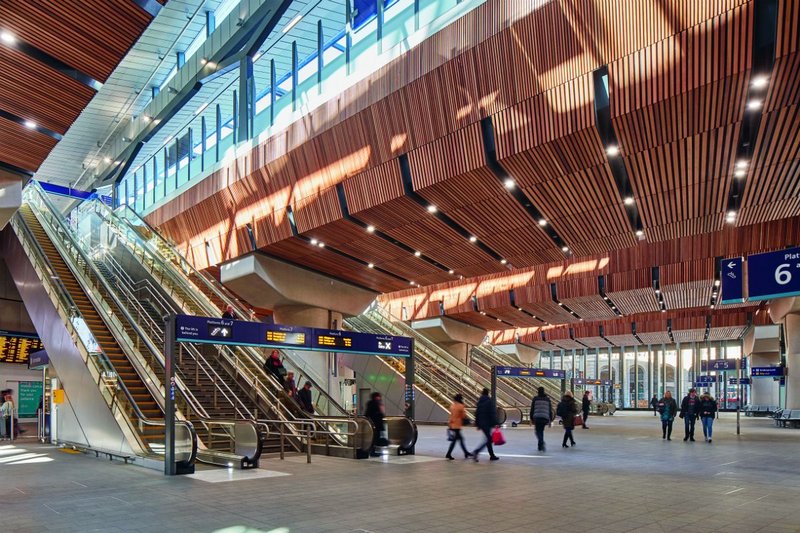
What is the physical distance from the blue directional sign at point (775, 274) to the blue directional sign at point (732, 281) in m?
1.37

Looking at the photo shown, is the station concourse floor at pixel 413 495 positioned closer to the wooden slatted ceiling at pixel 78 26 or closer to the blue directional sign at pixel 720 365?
the wooden slatted ceiling at pixel 78 26

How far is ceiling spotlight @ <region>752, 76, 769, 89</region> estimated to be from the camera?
934cm

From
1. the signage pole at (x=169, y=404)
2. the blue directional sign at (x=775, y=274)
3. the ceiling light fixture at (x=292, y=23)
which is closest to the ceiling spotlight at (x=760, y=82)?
the blue directional sign at (x=775, y=274)

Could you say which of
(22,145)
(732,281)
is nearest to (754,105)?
(732,281)

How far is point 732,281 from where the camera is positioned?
1223cm

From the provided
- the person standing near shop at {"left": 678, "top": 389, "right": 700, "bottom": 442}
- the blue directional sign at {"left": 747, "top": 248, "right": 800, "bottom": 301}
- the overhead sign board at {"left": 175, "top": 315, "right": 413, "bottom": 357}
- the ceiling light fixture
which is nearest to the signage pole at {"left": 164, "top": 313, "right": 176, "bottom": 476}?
the overhead sign board at {"left": 175, "top": 315, "right": 413, "bottom": 357}

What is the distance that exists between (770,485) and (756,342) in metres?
33.4

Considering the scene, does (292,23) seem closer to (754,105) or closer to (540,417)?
(540,417)

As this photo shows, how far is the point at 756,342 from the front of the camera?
38.9 meters

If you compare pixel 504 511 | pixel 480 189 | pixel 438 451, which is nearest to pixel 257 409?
pixel 438 451

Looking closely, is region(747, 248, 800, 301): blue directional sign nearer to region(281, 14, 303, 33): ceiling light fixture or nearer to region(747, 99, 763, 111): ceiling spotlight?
region(747, 99, 763, 111): ceiling spotlight

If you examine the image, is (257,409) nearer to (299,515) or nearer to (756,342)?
(299,515)

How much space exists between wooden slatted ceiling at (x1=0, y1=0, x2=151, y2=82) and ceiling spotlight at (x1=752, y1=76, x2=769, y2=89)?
845cm

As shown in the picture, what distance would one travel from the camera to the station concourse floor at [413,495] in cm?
675
